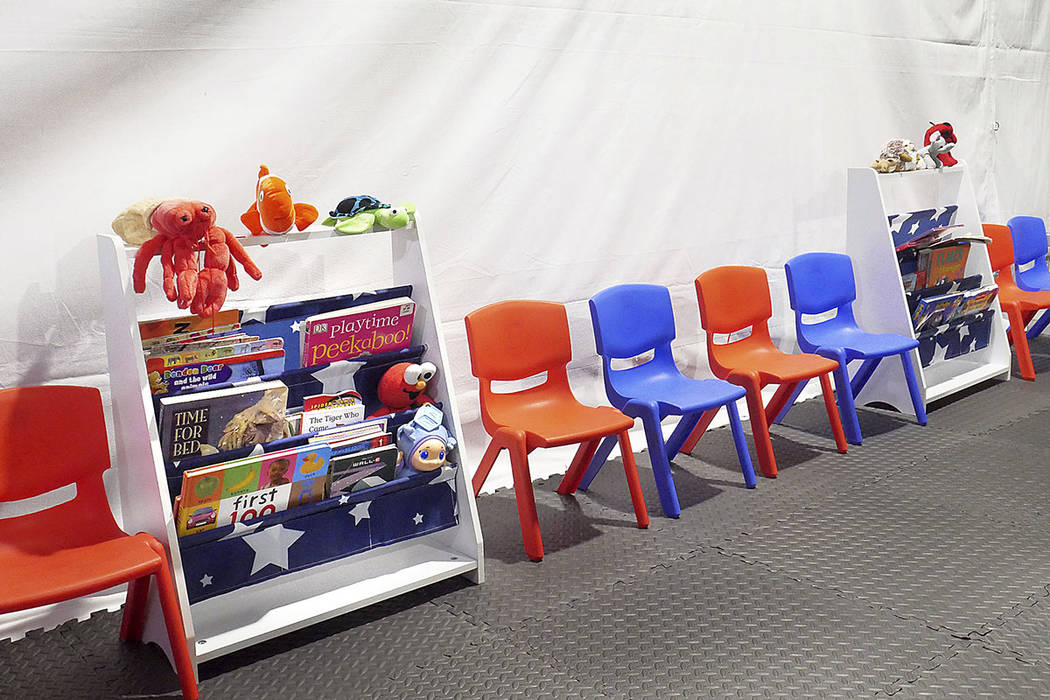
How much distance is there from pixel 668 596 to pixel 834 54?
3191 mm

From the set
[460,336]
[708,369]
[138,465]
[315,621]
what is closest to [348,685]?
[315,621]

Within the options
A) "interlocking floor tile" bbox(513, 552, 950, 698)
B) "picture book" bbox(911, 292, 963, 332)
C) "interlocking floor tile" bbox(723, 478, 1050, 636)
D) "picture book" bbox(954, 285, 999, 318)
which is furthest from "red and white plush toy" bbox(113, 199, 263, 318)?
"picture book" bbox(954, 285, 999, 318)

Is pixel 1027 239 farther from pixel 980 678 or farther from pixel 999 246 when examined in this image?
pixel 980 678

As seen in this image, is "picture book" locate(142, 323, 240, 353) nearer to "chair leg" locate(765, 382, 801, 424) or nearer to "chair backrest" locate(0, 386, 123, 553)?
"chair backrest" locate(0, 386, 123, 553)

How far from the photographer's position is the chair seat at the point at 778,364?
12.2 feet

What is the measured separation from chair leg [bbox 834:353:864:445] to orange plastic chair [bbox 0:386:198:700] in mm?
2892

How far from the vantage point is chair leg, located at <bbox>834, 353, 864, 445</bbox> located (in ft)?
13.2

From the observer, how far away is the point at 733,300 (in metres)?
4.02

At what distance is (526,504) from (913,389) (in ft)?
7.24

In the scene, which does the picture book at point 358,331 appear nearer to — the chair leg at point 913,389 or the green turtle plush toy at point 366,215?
the green turtle plush toy at point 366,215

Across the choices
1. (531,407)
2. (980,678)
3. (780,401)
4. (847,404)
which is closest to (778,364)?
(780,401)

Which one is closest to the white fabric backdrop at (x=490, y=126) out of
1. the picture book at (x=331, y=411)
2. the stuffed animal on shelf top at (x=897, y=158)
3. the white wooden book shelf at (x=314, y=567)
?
the white wooden book shelf at (x=314, y=567)

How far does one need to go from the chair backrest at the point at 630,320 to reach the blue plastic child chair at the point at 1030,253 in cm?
291

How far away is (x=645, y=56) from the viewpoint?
3939mm
